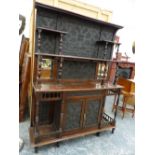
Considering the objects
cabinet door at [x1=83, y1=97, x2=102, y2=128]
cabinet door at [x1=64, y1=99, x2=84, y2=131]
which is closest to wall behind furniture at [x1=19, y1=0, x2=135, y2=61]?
cabinet door at [x1=83, y1=97, x2=102, y2=128]

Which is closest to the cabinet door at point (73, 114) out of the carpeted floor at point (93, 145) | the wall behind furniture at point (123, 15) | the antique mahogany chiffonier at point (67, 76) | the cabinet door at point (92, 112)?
the antique mahogany chiffonier at point (67, 76)

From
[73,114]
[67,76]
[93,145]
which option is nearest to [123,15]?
[67,76]

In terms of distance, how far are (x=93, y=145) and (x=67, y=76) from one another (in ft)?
3.82

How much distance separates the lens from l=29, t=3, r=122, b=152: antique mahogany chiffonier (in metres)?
1.92

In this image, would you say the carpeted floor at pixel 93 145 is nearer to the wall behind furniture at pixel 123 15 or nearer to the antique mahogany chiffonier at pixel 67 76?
the antique mahogany chiffonier at pixel 67 76

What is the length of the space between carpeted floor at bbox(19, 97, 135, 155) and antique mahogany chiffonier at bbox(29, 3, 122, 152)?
0.47ft

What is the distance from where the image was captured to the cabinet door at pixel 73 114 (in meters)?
2.07

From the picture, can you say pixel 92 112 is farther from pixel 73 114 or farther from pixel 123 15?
pixel 123 15

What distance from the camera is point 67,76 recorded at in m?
2.29

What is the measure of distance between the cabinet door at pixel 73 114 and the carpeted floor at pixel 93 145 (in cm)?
26
